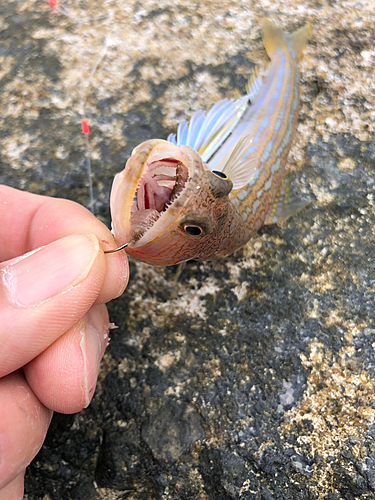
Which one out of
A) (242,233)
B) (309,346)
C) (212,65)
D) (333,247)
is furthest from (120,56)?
(309,346)

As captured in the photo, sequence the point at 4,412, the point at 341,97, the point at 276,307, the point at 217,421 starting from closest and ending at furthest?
the point at 4,412 → the point at 217,421 → the point at 276,307 → the point at 341,97

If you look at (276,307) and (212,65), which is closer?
(276,307)

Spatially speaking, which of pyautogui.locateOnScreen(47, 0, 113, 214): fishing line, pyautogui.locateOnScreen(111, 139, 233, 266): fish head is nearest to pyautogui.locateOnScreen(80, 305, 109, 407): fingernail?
pyautogui.locateOnScreen(111, 139, 233, 266): fish head

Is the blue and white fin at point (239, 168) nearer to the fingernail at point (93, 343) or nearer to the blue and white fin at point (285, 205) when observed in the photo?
the blue and white fin at point (285, 205)

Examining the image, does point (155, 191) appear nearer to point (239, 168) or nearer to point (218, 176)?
point (218, 176)

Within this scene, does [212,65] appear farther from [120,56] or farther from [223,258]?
[223,258]

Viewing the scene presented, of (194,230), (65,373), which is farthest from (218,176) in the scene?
(65,373)

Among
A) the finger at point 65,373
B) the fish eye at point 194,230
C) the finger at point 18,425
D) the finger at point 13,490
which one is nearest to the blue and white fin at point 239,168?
the fish eye at point 194,230
